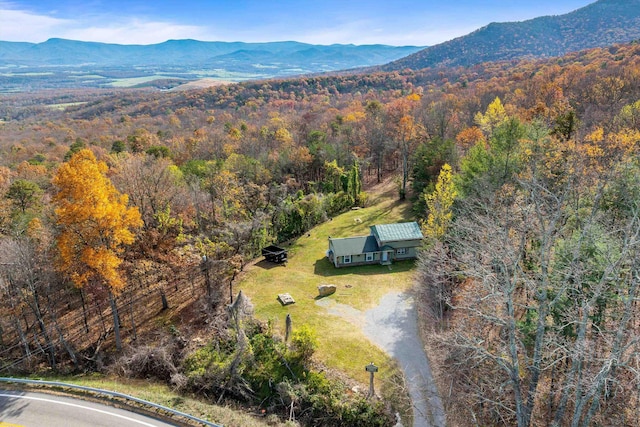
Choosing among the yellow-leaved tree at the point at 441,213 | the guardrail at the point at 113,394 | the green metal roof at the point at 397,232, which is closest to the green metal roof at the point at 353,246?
the green metal roof at the point at 397,232

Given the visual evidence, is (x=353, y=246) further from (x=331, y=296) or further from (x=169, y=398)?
(x=169, y=398)

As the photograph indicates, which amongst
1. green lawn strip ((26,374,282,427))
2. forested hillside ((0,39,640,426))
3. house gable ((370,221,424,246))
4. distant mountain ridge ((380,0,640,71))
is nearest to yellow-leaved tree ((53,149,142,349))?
forested hillside ((0,39,640,426))

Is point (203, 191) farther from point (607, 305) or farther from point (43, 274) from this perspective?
point (607, 305)

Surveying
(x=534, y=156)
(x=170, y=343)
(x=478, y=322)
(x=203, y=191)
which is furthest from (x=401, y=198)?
(x=170, y=343)

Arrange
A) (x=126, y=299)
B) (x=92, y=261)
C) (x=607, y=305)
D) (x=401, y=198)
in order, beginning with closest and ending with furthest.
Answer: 1. (x=607, y=305)
2. (x=92, y=261)
3. (x=126, y=299)
4. (x=401, y=198)

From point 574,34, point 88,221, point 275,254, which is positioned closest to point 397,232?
point 275,254
